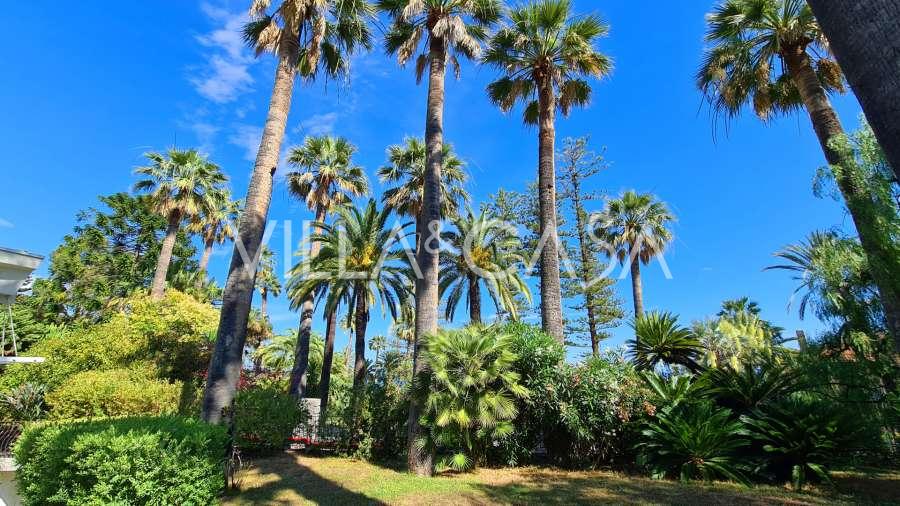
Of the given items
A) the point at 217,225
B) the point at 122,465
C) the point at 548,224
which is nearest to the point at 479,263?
the point at 548,224

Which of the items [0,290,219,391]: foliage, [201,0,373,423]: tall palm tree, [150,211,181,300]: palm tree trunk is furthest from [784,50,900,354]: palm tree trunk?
[150,211,181,300]: palm tree trunk

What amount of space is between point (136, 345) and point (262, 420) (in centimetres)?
691

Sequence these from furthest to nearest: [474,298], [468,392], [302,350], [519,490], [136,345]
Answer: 1. [474,298]
2. [302,350]
3. [136,345]
4. [468,392]
5. [519,490]

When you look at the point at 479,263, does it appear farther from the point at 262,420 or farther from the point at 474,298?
the point at 262,420

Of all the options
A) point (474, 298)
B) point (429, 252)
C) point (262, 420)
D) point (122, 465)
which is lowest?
point (122, 465)

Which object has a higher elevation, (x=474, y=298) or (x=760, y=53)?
(x=760, y=53)

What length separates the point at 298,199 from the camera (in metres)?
22.8

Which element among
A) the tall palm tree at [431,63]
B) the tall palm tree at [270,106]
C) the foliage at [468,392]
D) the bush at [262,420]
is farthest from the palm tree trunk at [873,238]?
the bush at [262,420]

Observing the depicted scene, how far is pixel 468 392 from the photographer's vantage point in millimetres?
10172

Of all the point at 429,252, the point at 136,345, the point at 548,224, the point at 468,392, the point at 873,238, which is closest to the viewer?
the point at 873,238

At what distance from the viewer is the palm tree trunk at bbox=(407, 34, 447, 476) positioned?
10062 millimetres

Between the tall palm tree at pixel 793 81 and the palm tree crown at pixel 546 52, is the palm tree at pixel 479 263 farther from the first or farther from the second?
the tall palm tree at pixel 793 81

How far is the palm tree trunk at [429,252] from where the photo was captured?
10.1m

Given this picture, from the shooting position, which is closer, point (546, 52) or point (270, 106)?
point (270, 106)
